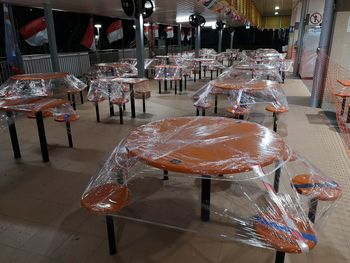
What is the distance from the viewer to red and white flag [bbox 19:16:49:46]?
827 cm

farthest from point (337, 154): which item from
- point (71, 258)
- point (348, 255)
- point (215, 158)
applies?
point (71, 258)

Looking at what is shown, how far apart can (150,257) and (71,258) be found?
1.88 feet

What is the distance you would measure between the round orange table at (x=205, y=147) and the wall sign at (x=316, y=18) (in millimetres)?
8829

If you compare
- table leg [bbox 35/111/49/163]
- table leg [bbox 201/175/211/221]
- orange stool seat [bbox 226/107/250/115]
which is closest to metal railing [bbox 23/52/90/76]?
table leg [bbox 35/111/49/163]

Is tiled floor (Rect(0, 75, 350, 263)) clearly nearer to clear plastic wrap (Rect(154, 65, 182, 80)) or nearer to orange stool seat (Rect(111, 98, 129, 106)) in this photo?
orange stool seat (Rect(111, 98, 129, 106))

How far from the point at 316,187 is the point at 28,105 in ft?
10.9

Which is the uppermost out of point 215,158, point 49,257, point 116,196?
point 215,158

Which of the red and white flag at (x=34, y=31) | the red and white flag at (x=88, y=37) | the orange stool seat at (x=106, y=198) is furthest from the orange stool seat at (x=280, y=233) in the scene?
the red and white flag at (x=88, y=37)

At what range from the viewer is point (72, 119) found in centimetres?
403

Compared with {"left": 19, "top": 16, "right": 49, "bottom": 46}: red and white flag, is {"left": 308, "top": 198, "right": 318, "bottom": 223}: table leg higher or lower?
lower

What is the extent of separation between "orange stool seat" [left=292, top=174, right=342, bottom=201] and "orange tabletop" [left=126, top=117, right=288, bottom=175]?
1.05 ft

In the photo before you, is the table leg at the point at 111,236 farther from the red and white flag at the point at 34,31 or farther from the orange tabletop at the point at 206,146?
the red and white flag at the point at 34,31

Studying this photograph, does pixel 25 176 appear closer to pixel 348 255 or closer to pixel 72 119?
pixel 72 119

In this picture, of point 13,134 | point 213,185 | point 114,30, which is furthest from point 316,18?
point 13,134
